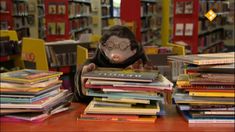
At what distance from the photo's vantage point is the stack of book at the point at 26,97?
1.59 metres

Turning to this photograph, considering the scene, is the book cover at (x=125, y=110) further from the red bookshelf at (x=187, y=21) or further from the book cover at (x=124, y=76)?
the red bookshelf at (x=187, y=21)

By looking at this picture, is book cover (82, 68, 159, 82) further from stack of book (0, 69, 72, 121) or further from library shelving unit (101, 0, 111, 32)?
library shelving unit (101, 0, 111, 32)

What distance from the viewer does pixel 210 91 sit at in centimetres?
155

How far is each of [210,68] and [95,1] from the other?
237 inches

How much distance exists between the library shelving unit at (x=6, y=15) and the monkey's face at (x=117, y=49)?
17.4ft

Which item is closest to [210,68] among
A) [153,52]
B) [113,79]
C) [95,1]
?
[113,79]

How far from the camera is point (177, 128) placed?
155 centimetres

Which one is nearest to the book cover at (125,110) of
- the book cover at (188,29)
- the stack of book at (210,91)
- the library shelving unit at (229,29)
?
the stack of book at (210,91)

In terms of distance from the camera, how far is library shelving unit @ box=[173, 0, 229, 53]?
601cm

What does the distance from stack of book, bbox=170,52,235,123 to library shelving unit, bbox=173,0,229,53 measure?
14.9ft

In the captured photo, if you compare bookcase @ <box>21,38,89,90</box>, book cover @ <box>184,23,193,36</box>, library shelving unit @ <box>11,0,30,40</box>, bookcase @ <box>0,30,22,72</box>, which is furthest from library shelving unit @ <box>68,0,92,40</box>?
book cover @ <box>184,23,193,36</box>

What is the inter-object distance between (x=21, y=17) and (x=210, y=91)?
727 centimetres

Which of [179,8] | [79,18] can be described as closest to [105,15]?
[79,18]

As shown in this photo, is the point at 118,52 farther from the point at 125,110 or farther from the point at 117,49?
the point at 125,110
